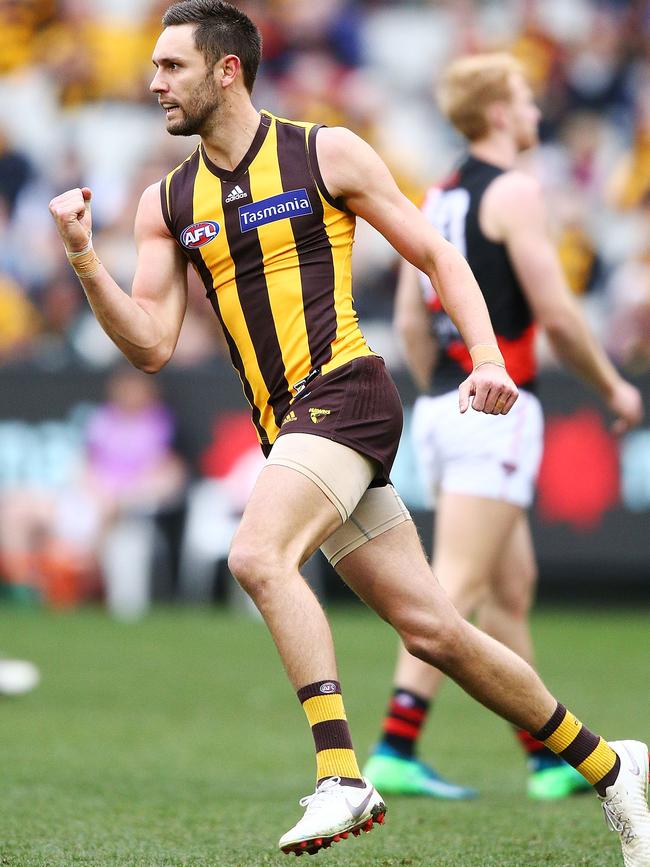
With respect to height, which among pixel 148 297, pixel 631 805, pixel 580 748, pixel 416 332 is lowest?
pixel 631 805

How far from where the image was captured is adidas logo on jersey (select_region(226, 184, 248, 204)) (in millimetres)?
4059

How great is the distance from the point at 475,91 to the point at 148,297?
199cm

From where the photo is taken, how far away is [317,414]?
3914 mm

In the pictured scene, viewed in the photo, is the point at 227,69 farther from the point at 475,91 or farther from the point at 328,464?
the point at 475,91

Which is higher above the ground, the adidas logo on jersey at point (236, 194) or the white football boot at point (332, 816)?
the adidas logo on jersey at point (236, 194)

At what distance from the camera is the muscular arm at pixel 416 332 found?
5.76 meters

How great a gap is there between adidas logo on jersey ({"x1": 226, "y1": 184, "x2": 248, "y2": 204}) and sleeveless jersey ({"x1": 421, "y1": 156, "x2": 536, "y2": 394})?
1.55m

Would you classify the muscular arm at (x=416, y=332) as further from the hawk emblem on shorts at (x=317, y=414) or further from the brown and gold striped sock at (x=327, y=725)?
the brown and gold striped sock at (x=327, y=725)

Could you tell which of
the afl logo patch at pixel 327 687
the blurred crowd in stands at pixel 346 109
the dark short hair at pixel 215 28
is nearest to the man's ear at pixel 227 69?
the dark short hair at pixel 215 28

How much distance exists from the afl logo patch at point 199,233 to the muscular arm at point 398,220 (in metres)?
0.33

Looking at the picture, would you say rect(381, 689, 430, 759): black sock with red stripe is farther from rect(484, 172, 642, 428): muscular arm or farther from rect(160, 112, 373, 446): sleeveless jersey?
rect(160, 112, 373, 446): sleeveless jersey

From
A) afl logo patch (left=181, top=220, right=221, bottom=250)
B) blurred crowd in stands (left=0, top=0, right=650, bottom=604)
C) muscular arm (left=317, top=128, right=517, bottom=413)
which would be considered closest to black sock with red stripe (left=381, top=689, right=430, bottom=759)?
muscular arm (left=317, top=128, right=517, bottom=413)

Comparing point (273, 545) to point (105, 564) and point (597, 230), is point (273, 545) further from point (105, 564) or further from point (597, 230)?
point (597, 230)

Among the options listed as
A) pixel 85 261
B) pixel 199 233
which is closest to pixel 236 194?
pixel 199 233
